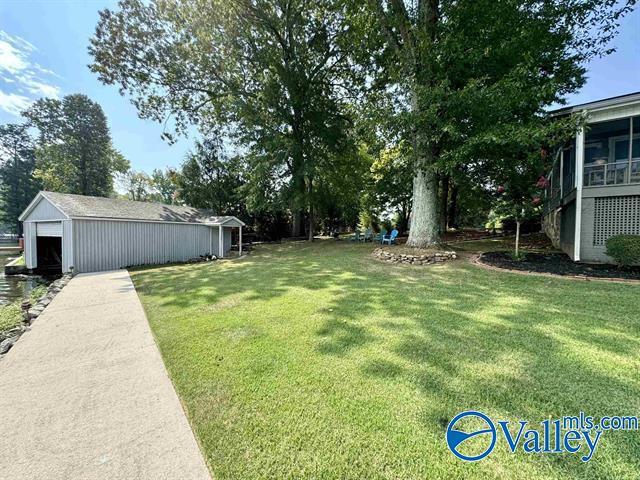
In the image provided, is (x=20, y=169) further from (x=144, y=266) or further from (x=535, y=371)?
(x=535, y=371)

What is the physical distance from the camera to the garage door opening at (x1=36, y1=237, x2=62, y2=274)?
12703mm

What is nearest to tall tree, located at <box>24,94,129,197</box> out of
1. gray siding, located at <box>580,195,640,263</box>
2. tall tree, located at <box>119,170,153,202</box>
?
tall tree, located at <box>119,170,153,202</box>

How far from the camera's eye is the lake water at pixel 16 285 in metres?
8.05

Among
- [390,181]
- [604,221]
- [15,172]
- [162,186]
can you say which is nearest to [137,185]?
[162,186]

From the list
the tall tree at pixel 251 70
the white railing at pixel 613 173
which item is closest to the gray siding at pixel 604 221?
the white railing at pixel 613 173

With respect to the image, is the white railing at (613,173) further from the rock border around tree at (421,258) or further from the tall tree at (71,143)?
the tall tree at (71,143)

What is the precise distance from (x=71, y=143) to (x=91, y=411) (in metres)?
40.5

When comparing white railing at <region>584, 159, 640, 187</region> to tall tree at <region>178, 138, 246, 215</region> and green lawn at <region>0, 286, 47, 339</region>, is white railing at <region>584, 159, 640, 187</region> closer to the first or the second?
green lawn at <region>0, 286, 47, 339</region>

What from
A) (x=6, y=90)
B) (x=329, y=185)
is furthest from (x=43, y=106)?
(x=329, y=185)

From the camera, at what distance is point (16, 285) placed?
973cm

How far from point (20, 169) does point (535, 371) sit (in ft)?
180

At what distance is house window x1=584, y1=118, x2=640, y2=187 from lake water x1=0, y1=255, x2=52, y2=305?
18.1 meters

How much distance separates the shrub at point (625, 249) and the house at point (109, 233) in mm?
15042

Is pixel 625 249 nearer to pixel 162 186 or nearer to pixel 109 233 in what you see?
pixel 109 233
